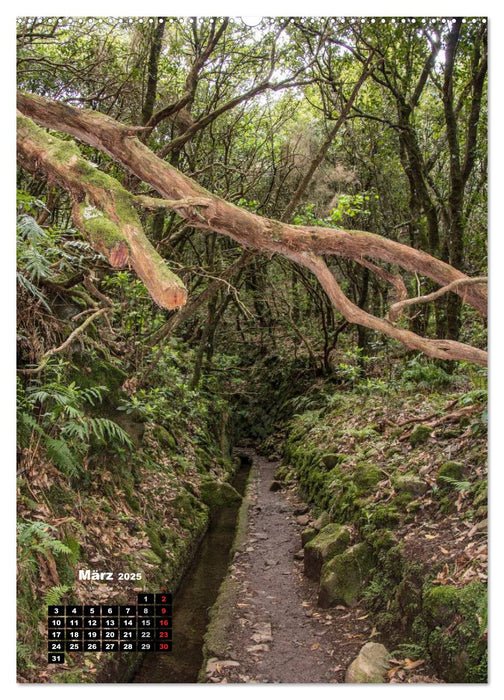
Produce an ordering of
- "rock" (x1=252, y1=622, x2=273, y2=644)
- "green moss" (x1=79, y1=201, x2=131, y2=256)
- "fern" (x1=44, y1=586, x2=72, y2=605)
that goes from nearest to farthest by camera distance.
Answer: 1. "green moss" (x1=79, y1=201, x2=131, y2=256)
2. "fern" (x1=44, y1=586, x2=72, y2=605)
3. "rock" (x1=252, y1=622, x2=273, y2=644)

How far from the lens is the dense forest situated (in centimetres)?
365

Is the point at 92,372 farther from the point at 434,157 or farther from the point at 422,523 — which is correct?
the point at 434,157

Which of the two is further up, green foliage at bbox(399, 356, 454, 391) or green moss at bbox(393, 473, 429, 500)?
green foliage at bbox(399, 356, 454, 391)

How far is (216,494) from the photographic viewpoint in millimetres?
8391

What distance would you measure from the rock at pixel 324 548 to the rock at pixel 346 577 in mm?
369

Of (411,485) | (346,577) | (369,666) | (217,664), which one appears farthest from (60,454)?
(411,485)

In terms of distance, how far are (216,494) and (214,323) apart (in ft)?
15.5

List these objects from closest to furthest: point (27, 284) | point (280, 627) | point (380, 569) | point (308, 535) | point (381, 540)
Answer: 1. point (27, 284)
2. point (280, 627)
3. point (380, 569)
4. point (381, 540)
5. point (308, 535)

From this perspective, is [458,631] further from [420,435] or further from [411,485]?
[420,435]

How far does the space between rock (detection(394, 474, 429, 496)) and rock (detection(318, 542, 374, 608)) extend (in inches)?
27.8

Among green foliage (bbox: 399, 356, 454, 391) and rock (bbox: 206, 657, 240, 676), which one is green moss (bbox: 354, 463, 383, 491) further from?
rock (bbox: 206, 657, 240, 676)

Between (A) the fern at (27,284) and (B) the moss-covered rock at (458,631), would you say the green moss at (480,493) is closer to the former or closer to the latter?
(B) the moss-covered rock at (458,631)

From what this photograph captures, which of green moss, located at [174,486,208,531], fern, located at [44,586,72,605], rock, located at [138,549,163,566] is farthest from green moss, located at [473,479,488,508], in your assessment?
green moss, located at [174,486,208,531]
